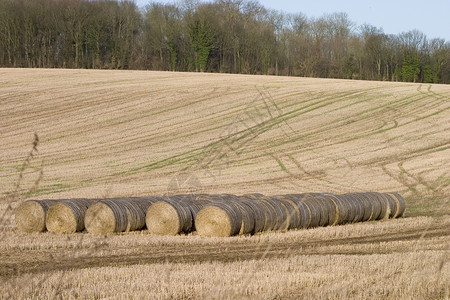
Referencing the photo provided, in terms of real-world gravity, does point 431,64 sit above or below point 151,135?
above

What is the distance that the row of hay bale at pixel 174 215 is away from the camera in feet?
46.6

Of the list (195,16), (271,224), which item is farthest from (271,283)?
(195,16)

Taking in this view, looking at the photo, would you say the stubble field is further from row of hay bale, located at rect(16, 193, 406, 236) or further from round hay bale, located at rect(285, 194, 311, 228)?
round hay bale, located at rect(285, 194, 311, 228)

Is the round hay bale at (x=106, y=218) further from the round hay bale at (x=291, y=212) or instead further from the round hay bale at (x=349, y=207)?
the round hay bale at (x=349, y=207)

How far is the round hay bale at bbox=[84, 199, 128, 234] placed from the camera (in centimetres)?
1440

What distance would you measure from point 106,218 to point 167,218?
1297 mm

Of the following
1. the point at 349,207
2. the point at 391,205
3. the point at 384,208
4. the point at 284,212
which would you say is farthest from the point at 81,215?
the point at 391,205

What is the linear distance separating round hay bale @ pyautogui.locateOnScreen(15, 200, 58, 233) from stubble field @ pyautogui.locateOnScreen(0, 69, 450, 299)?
428 mm

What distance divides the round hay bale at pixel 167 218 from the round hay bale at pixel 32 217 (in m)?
2.29

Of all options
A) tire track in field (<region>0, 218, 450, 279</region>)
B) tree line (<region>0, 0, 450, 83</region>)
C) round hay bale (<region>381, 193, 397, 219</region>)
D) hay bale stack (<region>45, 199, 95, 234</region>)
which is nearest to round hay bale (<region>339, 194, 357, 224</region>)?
round hay bale (<region>381, 193, 397, 219</region>)

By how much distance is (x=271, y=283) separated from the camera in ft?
27.7

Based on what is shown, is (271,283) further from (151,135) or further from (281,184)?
(151,135)

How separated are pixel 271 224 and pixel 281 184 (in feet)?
36.9

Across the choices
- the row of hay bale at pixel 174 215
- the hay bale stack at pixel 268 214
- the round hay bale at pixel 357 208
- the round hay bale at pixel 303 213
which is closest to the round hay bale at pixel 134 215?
the row of hay bale at pixel 174 215
